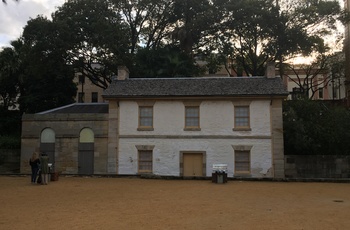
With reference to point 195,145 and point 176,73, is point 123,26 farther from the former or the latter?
point 195,145

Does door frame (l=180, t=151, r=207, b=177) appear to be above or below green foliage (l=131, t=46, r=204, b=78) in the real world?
below

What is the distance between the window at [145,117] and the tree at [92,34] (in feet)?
32.7

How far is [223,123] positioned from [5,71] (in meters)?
26.2

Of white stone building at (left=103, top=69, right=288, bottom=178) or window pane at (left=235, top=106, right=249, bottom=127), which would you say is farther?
window pane at (left=235, top=106, right=249, bottom=127)

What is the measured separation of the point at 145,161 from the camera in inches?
954

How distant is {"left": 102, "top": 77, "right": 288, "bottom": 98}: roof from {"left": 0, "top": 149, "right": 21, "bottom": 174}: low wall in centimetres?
903

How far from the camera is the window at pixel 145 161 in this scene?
24141mm

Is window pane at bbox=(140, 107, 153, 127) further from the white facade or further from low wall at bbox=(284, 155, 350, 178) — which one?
low wall at bbox=(284, 155, 350, 178)

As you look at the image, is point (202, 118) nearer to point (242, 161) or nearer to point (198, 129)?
point (198, 129)

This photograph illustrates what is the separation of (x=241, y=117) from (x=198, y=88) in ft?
11.6

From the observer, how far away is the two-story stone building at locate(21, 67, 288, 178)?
23.5 meters

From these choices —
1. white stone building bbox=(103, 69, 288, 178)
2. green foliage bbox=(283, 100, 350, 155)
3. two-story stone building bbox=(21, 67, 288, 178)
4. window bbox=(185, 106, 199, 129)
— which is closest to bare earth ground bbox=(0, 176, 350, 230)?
white stone building bbox=(103, 69, 288, 178)

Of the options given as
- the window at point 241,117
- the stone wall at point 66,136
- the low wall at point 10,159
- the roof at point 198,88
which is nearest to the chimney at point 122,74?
the roof at point 198,88

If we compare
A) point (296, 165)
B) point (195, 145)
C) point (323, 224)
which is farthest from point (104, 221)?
point (296, 165)
